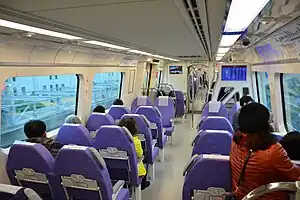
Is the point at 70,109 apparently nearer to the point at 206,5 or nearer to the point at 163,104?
the point at 163,104

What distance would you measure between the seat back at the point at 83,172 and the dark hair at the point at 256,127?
1147mm

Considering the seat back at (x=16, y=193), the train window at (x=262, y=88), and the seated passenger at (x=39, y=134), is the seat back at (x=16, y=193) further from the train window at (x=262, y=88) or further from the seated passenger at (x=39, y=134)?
the train window at (x=262, y=88)

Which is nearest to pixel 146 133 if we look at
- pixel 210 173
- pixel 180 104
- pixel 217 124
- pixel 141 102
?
pixel 217 124

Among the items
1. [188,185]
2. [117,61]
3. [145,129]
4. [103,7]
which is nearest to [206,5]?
[103,7]

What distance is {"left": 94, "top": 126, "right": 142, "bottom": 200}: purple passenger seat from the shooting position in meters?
3.29

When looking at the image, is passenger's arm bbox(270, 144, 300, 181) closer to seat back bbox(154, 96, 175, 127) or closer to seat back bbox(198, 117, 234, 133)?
seat back bbox(198, 117, 234, 133)

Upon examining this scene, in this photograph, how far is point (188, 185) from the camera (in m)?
2.24

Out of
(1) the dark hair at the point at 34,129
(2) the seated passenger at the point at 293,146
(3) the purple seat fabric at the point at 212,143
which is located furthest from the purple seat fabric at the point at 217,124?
(1) the dark hair at the point at 34,129

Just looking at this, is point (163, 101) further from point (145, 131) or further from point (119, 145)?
point (119, 145)

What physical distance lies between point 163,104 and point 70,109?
2.92 metres

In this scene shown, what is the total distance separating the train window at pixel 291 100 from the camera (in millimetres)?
4486

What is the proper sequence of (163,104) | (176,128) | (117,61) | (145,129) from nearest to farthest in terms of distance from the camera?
(145,129) → (117,61) → (163,104) → (176,128)

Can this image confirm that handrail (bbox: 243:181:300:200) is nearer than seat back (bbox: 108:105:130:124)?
Yes

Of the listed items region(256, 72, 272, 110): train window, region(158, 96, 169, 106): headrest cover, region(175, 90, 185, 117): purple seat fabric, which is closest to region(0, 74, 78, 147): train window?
region(158, 96, 169, 106): headrest cover
